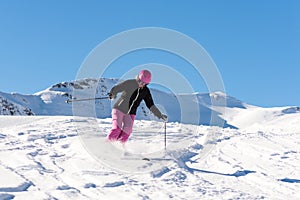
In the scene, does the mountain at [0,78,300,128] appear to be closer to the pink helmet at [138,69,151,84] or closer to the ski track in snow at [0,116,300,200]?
the ski track in snow at [0,116,300,200]

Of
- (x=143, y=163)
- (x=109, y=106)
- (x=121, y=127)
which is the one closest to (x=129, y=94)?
(x=121, y=127)

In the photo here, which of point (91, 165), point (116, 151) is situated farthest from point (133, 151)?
point (91, 165)

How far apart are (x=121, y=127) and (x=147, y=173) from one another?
243 cm

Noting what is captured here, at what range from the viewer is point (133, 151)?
1037 centimetres

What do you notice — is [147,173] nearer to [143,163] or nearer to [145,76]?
[143,163]

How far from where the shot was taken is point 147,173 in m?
8.23

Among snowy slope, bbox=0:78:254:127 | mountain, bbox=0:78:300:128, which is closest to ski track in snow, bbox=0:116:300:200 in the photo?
snowy slope, bbox=0:78:254:127

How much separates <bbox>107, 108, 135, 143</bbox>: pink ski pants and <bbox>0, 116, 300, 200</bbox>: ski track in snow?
1.92 ft

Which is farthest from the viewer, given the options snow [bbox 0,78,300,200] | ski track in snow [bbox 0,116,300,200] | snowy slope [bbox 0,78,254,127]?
snowy slope [bbox 0,78,254,127]

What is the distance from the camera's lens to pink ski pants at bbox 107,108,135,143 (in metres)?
10.4

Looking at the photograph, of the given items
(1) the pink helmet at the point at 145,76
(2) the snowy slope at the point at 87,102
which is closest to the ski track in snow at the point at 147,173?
(1) the pink helmet at the point at 145,76

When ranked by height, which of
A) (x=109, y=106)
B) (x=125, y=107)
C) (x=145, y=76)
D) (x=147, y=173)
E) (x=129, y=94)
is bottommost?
(x=147, y=173)

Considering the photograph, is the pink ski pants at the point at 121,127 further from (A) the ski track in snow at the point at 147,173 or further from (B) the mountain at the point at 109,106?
(B) the mountain at the point at 109,106

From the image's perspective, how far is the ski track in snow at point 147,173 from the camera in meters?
6.87
